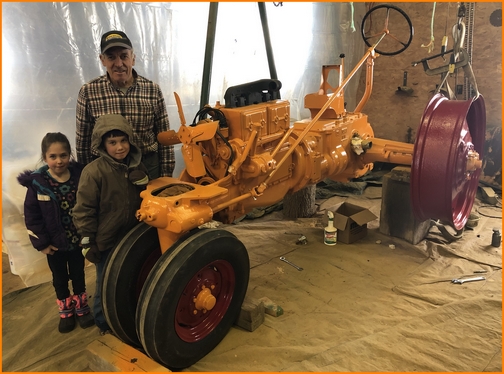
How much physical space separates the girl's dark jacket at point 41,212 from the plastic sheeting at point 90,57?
729 millimetres

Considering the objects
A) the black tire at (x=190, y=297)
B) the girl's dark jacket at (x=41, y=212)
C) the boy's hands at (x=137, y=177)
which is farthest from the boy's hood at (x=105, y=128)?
the black tire at (x=190, y=297)

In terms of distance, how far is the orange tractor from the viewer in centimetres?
213

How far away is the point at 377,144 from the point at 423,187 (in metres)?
0.78

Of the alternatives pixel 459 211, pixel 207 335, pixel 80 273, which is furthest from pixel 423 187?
pixel 80 273

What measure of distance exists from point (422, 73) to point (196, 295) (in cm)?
473

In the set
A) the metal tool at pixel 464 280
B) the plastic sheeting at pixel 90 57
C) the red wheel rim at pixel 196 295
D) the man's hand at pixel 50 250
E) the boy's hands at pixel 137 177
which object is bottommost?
the metal tool at pixel 464 280

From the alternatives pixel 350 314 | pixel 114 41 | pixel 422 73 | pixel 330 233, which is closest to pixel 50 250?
pixel 114 41

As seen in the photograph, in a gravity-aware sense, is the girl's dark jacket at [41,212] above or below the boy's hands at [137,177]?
below

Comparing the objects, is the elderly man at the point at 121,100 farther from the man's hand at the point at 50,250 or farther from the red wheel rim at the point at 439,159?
the red wheel rim at the point at 439,159

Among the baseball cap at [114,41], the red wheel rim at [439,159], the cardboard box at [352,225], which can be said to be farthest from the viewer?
the cardboard box at [352,225]

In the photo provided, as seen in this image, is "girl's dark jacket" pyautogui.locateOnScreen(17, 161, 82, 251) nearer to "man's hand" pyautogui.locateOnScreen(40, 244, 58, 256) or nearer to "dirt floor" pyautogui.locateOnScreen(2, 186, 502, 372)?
"man's hand" pyautogui.locateOnScreen(40, 244, 58, 256)

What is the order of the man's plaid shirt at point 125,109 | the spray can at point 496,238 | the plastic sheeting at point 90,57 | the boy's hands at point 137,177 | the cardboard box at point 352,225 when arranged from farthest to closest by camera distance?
1. the cardboard box at point 352,225
2. the spray can at point 496,238
3. the plastic sheeting at point 90,57
4. the man's plaid shirt at point 125,109
5. the boy's hands at point 137,177

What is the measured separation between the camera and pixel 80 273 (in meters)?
2.71

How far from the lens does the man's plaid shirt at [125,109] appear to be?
2586 millimetres
